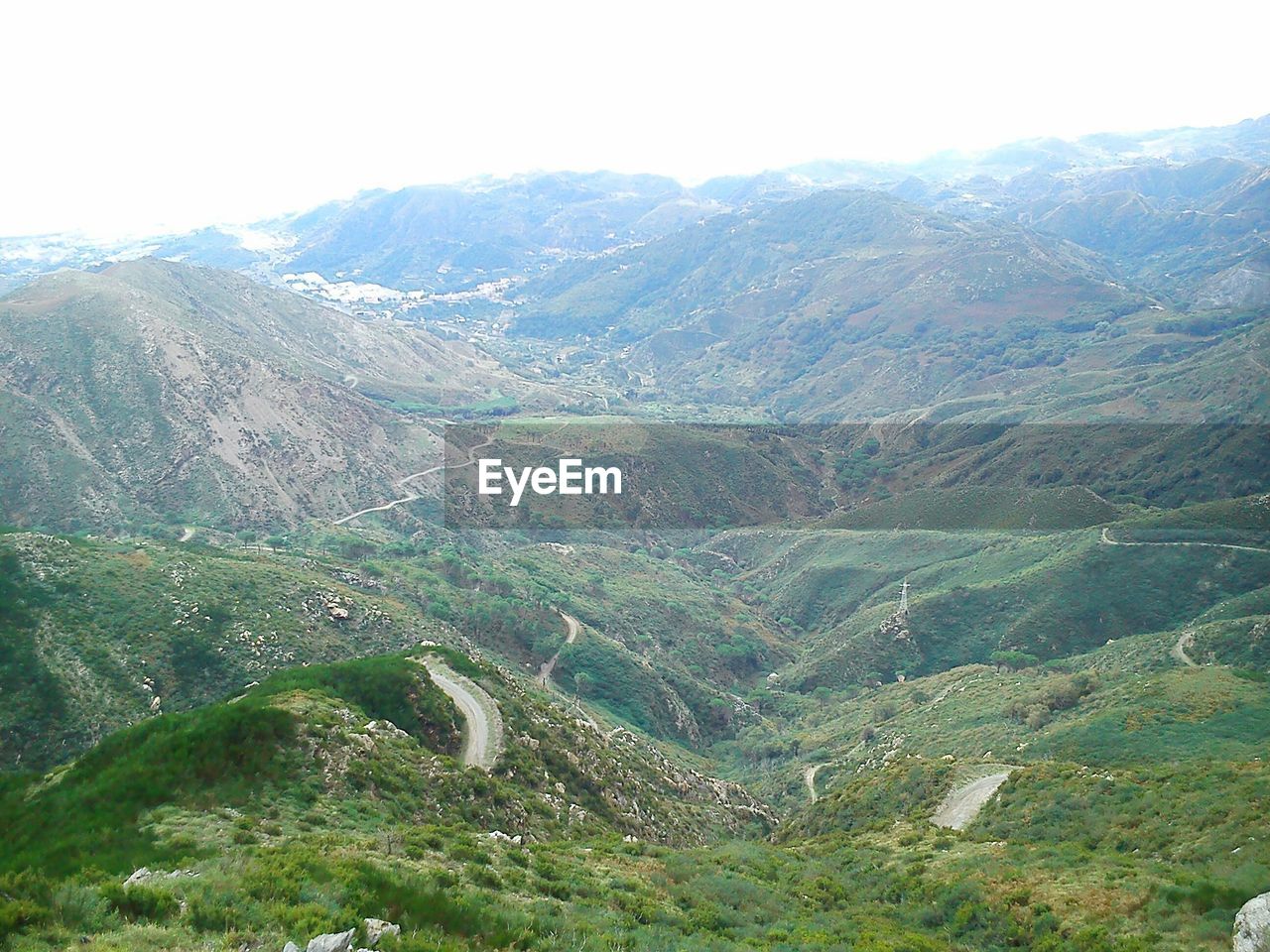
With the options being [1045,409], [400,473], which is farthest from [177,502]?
[1045,409]

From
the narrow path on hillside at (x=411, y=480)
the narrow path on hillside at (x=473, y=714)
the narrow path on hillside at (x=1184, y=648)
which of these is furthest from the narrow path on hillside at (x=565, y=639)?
the narrow path on hillside at (x=1184, y=648)

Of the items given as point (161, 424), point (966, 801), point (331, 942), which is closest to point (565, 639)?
point (966, 801)

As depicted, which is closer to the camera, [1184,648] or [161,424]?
[1184,648]

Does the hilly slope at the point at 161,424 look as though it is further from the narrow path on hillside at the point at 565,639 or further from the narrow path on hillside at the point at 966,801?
the narrow path on hillside at the point at 966,801

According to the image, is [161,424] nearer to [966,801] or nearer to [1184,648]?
[966,801]

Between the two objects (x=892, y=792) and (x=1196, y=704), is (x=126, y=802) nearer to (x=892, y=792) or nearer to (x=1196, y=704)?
(x=892, y=792)

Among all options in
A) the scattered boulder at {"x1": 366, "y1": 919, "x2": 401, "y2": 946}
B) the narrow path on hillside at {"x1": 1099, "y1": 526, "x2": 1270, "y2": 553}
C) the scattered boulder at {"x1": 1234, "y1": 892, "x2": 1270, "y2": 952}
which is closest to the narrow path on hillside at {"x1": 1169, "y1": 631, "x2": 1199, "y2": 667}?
the narrow path on hillside at {"x1": 1099, "y1": 526, "x2": 1270, "y2": 553}
